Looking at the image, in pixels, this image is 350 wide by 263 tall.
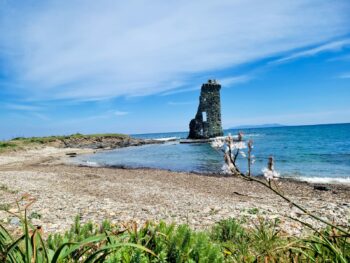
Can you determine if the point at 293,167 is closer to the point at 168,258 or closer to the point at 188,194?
the point at 188,194

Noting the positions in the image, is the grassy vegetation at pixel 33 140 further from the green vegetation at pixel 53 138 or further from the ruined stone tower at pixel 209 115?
the ruined stone tower at pixel 209 115

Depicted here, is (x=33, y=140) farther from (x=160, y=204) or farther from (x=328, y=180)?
(x=160, y=204)

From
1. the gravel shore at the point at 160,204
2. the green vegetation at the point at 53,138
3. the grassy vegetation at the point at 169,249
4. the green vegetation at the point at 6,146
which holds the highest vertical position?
the green vegetation at the point at 53,138

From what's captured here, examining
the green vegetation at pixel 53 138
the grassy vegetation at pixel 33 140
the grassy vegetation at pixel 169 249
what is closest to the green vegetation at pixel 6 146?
the grassy vegetation at pixel 33 140

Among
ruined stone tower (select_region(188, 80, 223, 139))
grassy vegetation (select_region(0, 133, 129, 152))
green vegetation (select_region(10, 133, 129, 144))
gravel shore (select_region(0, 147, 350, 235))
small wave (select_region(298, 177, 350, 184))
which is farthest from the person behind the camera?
ruined stone tower (select_region(188, 80, 223, 139))

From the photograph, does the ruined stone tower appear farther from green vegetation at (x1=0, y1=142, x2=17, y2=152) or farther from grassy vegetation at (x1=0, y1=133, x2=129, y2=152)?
green vegetation at (x1=0, y1=142, x2=17, y2=152)

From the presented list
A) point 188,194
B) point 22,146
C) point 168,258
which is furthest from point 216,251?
point 22,146

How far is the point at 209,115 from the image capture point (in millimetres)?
78000

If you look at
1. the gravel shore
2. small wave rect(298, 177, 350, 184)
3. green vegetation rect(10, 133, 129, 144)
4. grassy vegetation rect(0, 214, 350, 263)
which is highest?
green vegetation rect(10, 133, 129, 144)

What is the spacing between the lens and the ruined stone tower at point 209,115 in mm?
77669

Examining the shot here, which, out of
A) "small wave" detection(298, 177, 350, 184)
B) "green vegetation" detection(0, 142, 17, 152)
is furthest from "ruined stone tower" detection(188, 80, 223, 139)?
"small wave" detection(298, 177, 350, 184)

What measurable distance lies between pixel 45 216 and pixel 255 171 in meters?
17.0

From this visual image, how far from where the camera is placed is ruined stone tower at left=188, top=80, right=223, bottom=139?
7767 cm

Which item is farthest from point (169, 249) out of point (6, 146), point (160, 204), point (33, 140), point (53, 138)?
point (53, 138)
